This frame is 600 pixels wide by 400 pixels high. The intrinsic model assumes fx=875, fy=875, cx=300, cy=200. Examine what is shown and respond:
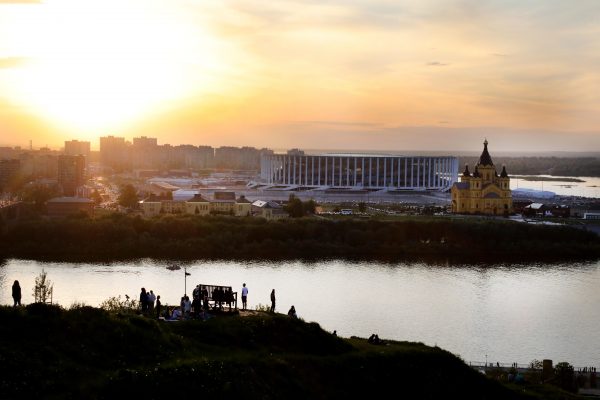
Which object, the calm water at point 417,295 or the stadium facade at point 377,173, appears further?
the stadium facade at point 377,173

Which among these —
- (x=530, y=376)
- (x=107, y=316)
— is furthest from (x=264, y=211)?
(x=107, y=316)

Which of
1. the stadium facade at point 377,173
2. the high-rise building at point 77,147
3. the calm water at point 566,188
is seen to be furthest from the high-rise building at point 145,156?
the stadium facade at point 377,173

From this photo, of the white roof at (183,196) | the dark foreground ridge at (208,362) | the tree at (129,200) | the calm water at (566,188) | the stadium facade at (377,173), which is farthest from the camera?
the calm water at (566,188)

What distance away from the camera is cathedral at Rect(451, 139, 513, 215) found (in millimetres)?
28109

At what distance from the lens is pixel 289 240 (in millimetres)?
21594

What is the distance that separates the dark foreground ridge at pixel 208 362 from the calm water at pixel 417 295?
3.68 metres

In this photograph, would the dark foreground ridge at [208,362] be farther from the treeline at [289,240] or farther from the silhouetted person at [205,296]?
the treeline at [289,240]

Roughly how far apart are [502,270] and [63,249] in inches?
394

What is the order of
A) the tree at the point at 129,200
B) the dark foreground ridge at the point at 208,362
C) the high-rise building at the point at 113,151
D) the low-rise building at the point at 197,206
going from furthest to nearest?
the high-rise building at the point at 113,151 → the tree at the point at 129,200 → the low-rise building at the point at 197,206 → the dark foreground ridge at the point at 208,362

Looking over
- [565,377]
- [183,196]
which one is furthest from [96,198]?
[565,377]

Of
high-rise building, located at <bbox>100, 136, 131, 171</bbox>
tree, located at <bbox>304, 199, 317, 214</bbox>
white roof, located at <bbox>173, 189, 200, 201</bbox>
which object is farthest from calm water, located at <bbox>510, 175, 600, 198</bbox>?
high-rise building, located at <bbox>100, 136, 131, 171</bbox>

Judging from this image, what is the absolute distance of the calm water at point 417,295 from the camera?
1141 centimetres

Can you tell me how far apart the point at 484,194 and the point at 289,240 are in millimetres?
9197

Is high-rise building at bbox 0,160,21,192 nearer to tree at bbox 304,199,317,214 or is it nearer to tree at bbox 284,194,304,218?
tree at bbox 304,199,317,214
